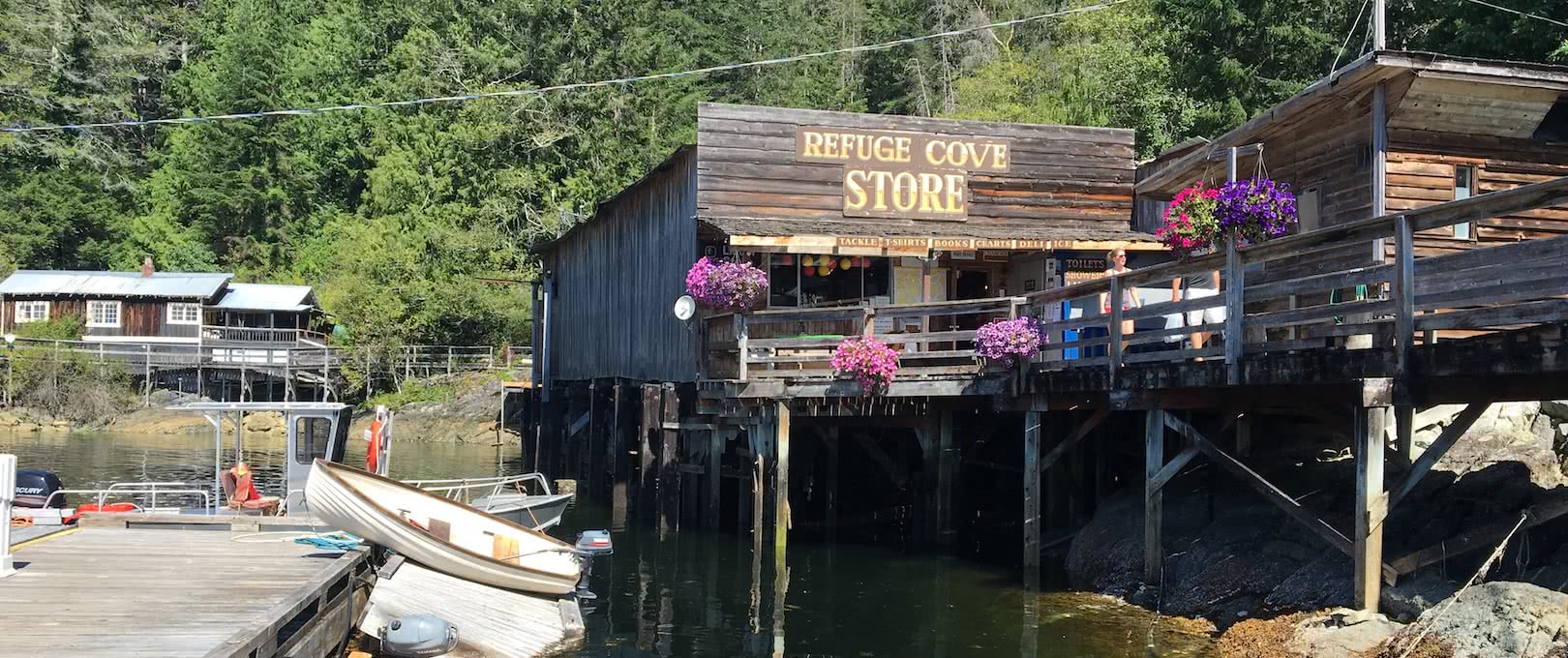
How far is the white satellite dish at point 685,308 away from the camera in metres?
21.1

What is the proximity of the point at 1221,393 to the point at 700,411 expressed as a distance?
9.74 m

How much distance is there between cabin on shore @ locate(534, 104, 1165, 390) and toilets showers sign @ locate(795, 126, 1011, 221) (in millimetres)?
23

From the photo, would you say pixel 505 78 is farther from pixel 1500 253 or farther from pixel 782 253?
pixel 1500 253

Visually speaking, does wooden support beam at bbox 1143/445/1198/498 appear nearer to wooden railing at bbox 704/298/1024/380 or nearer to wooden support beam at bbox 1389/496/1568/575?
wooden support beam at bbox 1389/496/1568/575

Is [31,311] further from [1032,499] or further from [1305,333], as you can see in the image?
[1305,333]

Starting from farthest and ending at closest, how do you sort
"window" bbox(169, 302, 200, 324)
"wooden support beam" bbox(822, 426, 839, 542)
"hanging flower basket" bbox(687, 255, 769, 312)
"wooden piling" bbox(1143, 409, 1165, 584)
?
"window" bbox(169, 302, 200, 324) < "wooden support beam" bbox(822, 426, 839, 542) < "hanging flower basket" bbox(687, 255, 769, 312) < "wooden piling" bbox(1143, 409, 1165, 584)

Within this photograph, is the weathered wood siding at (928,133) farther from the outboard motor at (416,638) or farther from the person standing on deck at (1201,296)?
the outboard motor at (416,638)

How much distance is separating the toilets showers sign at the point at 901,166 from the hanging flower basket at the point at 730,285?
3000 mm

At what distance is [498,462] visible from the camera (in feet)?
134

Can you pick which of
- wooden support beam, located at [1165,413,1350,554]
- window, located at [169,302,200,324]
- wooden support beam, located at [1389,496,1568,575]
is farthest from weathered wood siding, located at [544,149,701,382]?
window, located at [169,302,200,324]

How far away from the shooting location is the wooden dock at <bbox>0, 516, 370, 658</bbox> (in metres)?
8.96

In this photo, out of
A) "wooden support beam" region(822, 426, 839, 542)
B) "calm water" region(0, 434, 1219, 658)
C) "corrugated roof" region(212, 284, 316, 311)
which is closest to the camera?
"calm water" region(0, 434, 1219, 658)

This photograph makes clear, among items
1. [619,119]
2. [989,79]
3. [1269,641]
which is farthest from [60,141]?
[1269,641]

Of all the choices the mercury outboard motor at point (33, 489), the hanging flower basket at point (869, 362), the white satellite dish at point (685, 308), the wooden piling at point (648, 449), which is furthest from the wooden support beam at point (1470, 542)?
the mercury outboard motor at point (33, 489)
